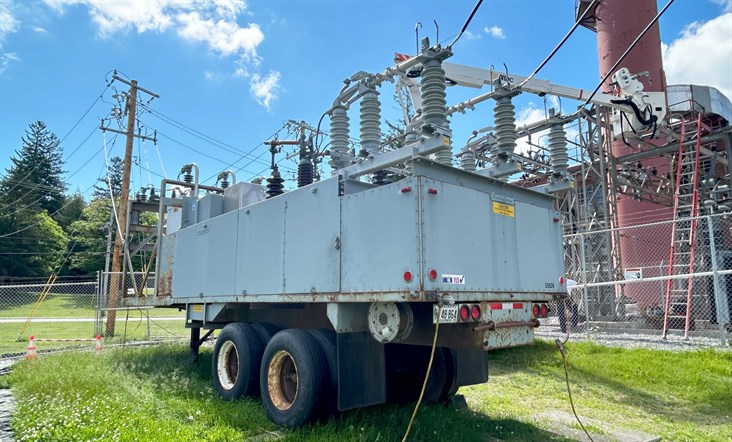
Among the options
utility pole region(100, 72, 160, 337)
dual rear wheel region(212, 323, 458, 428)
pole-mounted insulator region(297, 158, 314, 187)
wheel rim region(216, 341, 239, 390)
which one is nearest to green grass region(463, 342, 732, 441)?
dual rear wheel region(212, 323, 458, 428)

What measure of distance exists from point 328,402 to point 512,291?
218 centimetres

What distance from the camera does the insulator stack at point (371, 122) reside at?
218 inches

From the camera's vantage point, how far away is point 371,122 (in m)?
5.73

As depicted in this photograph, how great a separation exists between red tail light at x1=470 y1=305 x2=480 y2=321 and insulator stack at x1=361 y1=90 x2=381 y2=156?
1.95m

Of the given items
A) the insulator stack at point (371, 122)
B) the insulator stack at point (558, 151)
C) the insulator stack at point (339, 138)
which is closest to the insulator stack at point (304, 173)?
the insulator stack at point (339, 138)

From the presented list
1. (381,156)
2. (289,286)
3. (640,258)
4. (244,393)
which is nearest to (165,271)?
(244,393)

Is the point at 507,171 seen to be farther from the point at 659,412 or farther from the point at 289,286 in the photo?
the point at 659,412

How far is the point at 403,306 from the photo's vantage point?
4492mm

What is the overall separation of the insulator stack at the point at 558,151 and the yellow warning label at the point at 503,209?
1398mm

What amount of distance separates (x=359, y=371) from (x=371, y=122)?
2754 mm

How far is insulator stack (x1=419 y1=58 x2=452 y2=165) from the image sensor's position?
487 cm

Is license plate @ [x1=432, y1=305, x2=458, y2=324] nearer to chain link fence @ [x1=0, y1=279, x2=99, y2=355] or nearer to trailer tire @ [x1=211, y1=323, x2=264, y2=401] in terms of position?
trailer tire @ [x1=211, y1=323, x2=264, y2=401]

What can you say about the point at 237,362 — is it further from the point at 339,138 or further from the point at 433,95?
the point at 433,95

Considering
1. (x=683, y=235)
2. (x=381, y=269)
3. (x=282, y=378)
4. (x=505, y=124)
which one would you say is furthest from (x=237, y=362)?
(x=683, y=235)
